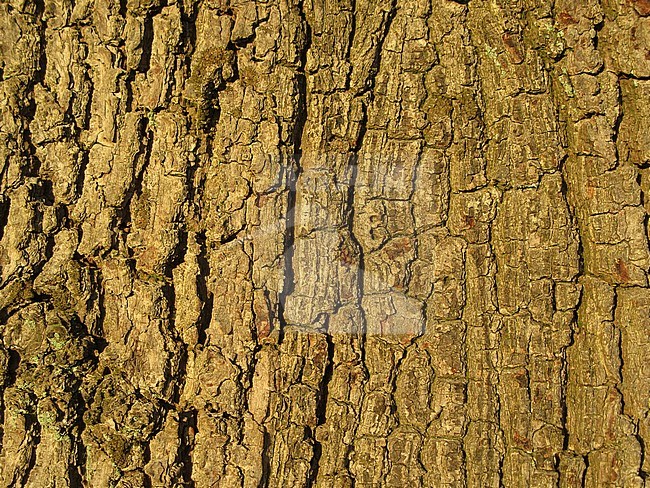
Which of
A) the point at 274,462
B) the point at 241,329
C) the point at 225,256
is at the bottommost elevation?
the point at 274,462

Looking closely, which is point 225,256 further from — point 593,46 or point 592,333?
point 593,46

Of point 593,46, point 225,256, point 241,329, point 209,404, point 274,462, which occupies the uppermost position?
point 593,46

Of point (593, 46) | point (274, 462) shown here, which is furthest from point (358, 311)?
point (593, 46)

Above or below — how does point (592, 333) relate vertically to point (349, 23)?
below

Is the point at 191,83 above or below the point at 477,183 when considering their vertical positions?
above

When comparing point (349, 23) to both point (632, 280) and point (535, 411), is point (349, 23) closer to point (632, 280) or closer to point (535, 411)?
point (632, 280)

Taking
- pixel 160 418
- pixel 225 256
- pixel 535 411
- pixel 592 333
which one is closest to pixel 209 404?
pixel 160 418
